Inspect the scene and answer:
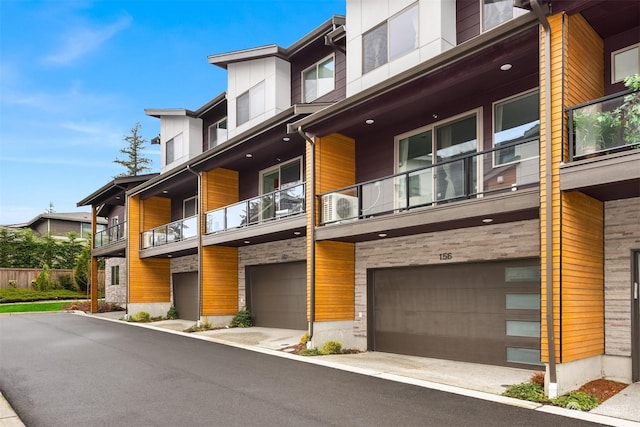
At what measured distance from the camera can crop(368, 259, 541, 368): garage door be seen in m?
10.3

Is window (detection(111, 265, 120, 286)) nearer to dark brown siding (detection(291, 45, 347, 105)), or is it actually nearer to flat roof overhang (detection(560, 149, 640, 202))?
dark brown siding (detection(291, 45, 347, 105))

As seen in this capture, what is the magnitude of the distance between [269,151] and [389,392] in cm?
1038

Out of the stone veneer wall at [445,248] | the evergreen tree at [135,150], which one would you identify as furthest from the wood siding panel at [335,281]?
the evergreen tree at [135,150]

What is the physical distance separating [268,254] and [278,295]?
153 cm

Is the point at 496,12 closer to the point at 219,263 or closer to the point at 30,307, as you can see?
the point at 219,263

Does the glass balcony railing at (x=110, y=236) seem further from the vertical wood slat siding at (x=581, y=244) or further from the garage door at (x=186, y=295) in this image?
the vertical wood slat siding at (x=581, y=244)

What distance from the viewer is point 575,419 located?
22.2ft

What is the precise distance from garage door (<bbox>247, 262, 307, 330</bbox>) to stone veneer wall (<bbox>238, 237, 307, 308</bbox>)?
24 cm

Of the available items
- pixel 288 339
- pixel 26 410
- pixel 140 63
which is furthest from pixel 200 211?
pixel 140 63

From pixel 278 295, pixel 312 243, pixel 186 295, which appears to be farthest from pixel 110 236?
pixel 312 243

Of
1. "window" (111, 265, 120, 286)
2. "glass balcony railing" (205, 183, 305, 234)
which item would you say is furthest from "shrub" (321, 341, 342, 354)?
"window" (111, 265, 120, 286)

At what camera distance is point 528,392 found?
25.9ft

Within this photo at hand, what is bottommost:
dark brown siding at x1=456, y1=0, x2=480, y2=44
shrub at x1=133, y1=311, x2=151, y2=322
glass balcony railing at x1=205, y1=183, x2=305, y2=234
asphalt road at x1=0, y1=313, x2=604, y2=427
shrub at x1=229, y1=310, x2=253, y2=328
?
shrub at x1=133, y1=311, x2=151, y2=322

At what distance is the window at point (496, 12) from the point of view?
11.7 m
